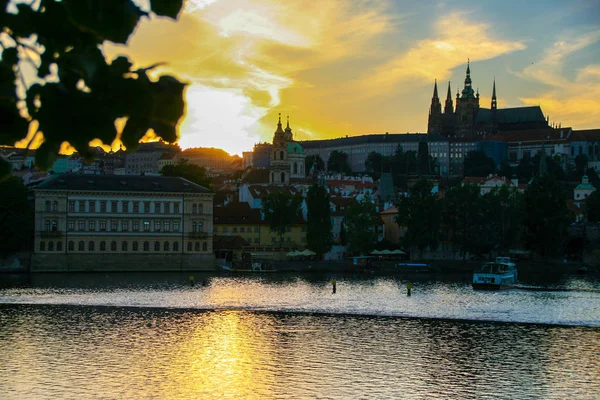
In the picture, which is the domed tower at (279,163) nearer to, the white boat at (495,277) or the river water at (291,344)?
the white boat at (495,277)

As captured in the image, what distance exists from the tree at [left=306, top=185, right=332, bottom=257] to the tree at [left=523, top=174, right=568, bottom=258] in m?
23.7

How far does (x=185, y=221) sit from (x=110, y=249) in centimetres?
760

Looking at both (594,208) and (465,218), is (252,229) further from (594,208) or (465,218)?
(594,208)

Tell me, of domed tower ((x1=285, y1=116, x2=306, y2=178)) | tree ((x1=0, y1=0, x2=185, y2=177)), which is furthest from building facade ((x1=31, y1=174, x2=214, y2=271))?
domed tower ((x1=285, y1=116, x2=306, y2=178))

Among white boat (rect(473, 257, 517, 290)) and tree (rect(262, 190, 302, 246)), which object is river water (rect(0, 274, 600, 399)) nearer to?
white boat (rect(473, 257, 517, 290))

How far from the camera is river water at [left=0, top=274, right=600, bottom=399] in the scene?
87.9ft

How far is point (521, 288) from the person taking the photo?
2667 inches

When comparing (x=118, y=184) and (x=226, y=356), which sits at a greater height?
(x=118, y=184)

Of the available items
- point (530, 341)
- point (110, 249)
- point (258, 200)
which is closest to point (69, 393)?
point (530, 341)

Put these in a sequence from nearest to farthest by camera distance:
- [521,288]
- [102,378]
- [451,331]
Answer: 1. [102,378]
2. [451,331]
3. [521,288]

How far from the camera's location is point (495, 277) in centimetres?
6781

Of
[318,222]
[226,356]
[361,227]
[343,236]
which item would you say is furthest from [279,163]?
[226,356]

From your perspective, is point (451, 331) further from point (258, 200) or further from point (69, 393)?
point (258, 200)

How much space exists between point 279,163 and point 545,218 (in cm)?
5060
